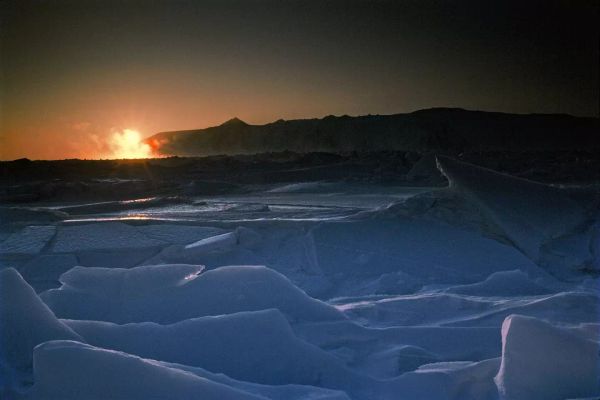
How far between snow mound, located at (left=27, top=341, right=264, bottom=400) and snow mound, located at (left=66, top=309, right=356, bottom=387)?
0.37m

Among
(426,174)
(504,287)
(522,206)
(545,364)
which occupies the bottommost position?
(504,287)

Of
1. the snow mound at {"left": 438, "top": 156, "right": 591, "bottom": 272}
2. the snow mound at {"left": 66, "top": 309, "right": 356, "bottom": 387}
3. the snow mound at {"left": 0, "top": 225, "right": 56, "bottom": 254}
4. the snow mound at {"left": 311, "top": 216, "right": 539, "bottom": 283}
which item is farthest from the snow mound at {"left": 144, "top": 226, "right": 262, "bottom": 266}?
the snow mound at {"left": 438, "top": 156, "right": 591, "bottom": 272}

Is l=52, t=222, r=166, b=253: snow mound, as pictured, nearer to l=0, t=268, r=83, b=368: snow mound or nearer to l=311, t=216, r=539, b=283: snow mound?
l=311, t=216, r=539, b=283: snow mound

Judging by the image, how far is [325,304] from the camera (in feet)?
8.32

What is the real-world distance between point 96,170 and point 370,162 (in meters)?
8.97

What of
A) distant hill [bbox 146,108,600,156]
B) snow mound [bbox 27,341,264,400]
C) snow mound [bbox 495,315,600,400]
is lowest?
snow mound [bbox 495,315,600,400]

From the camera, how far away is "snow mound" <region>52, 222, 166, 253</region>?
409 centimetres

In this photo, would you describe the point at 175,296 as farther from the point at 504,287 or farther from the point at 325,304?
the point at 504,287

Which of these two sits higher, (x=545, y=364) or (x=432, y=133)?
(x=432, y=133)

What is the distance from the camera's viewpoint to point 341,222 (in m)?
4.38

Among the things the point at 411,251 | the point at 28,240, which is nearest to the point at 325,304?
the point at 411,251

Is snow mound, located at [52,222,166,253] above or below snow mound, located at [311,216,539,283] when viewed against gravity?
above

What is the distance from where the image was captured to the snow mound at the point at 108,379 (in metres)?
1.59

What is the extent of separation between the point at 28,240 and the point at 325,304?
3.04 m
